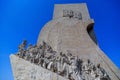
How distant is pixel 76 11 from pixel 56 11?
1586 mm

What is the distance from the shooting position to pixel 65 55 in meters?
9.53

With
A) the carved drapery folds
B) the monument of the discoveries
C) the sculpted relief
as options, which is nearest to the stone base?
the monument of the discoveries

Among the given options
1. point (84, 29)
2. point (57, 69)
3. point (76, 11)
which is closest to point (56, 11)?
point (76, 11)

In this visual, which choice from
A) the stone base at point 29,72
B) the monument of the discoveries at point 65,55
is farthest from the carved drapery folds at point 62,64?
the stone base at point 29,72

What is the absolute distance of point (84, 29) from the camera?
12.7 metres

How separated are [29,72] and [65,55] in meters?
2.57

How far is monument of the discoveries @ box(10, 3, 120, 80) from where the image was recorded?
7727mm

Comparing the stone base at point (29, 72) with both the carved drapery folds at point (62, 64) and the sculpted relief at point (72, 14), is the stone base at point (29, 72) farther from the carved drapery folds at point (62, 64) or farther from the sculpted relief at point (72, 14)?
the sculpted relief at point (72, 14)

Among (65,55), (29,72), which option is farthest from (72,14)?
(29,72)

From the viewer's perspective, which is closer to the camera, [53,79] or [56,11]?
[53,79]

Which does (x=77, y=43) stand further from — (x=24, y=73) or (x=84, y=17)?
(x=24, y=73)

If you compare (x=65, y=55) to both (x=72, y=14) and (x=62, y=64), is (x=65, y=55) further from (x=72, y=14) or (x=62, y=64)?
(x=72, y=14)

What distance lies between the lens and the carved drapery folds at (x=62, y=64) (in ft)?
26.8

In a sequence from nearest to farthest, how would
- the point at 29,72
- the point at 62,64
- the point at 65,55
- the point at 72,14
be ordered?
the point at 29,72 < the point at 62,64 < the point at 65,55 < the point at 72,14
